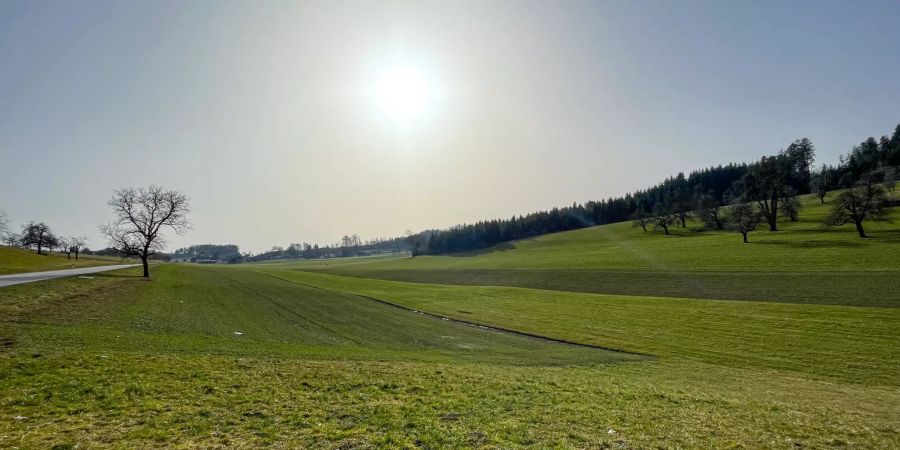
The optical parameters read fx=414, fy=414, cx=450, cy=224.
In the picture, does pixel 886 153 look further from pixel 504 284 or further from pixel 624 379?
pixel 624 379

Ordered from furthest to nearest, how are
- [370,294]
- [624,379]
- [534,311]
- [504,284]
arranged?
1. [504,284]
2. [370,294]
3. [534,311]
4. [624,379]

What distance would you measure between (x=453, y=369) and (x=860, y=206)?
284ft

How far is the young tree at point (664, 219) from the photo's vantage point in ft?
400

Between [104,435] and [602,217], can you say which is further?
[602,217]

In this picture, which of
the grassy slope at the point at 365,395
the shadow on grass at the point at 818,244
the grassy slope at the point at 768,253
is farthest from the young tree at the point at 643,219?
the grassy slope at the point at 365,395

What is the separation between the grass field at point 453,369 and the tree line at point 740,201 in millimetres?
33292

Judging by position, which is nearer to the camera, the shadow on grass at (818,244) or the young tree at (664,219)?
the shadow on grass at (818,244)

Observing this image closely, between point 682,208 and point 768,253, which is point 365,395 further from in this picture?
point 682,208

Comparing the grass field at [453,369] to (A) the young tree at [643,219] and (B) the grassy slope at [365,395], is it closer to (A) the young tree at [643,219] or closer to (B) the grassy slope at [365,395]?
(B) the grassy slope at [365,395]

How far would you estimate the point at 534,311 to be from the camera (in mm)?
43594

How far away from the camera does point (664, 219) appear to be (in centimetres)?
12275

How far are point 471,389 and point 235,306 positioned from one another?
30.3 m

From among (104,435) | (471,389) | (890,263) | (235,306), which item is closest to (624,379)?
(471,389)

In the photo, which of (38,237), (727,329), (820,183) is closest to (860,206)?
(727,329)
